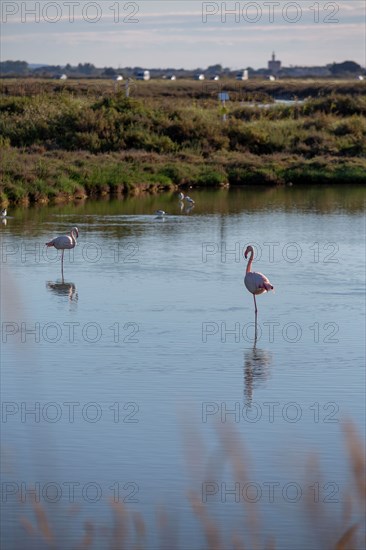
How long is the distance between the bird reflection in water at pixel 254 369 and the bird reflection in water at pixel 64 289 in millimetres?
3232

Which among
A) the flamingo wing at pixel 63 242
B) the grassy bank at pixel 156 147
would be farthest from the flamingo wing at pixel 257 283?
the grassy bank at pixel 156 147

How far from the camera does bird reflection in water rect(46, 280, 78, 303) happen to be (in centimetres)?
1347

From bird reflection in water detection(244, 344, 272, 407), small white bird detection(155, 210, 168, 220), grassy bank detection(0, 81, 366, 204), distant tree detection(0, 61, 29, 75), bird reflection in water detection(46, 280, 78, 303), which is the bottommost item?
bird reflection in water detection(244, 344, 272, 407)

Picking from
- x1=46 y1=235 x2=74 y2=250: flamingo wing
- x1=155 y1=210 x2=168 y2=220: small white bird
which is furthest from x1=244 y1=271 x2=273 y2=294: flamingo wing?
x1=155 y1=210 x2=168 y2=220: small white bird

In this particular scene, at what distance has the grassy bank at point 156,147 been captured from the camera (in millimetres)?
26438

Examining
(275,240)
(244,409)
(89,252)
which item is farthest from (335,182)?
(244,409)

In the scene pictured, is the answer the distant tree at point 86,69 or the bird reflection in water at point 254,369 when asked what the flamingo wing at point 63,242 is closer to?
the bird reflection in water at point 254,369

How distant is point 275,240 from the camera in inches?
719

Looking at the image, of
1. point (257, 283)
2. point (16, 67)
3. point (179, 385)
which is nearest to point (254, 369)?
point (179, 385)

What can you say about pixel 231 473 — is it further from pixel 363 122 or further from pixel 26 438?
pixel 363 122

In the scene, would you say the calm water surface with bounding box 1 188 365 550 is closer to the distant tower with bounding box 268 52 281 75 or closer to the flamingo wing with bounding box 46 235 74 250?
the flamingo wing with bounding box 46 235 74 250

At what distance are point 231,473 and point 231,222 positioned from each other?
13743 millimetres

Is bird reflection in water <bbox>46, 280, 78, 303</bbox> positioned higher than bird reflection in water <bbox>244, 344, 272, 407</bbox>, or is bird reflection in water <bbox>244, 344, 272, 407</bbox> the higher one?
bird reflection in water <bbox>46, 280, 78, 303</bbox>

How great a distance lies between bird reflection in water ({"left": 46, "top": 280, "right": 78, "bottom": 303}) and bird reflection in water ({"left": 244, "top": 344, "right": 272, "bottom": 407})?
3.23 metres
